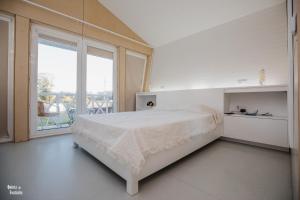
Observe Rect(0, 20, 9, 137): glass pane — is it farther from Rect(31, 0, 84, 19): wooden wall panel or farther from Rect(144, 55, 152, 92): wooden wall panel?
Rect(144, 55, 152, 92): wooden wall panel

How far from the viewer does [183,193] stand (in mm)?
1291

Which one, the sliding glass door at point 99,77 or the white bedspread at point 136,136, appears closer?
the white bedspread at point 136,136

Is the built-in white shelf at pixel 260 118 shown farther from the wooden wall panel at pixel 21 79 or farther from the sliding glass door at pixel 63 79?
the wooden wall panel at pixel 21 79

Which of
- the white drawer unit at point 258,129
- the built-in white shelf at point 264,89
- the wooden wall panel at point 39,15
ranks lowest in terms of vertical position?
the white drawer unit at point 258,129

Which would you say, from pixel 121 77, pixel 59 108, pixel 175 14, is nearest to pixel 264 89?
pixel 175 14

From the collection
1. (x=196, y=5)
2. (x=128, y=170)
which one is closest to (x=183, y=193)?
(x=128, y=170)

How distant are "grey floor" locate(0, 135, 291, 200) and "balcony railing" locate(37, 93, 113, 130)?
40.9 inches

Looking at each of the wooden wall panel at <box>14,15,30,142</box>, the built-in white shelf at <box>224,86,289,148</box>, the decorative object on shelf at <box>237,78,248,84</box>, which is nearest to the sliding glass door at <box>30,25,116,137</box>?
the wooden wall panel at <box>14,15,30,142</box>

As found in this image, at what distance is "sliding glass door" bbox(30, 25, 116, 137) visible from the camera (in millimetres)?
2982

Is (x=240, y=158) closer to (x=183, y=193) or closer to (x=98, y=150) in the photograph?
(x=183, y=193)

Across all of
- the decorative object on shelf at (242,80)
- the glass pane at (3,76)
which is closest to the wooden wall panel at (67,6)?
the glass pane at (3,76)

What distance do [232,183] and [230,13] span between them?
3.27 meters

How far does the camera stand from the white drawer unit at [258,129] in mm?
2232

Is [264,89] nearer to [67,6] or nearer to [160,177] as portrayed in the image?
[160,177]
